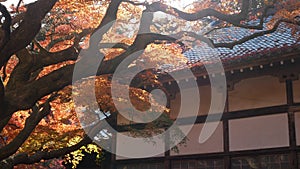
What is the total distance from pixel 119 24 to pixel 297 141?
4.68 m

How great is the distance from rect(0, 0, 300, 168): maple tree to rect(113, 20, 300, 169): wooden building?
29.1 inches

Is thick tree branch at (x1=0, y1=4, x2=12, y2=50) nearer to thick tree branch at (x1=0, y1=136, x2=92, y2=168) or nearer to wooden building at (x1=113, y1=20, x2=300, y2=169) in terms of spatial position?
thick tree branch at (x1=0, y1=136, x2=92, y2=168)

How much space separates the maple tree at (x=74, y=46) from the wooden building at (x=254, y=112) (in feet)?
2.42

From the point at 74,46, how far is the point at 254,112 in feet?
15.4

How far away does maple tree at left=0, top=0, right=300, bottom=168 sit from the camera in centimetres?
648

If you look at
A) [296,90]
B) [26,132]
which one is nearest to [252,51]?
[296,90]

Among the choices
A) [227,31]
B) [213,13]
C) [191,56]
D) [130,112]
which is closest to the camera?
[213,13]

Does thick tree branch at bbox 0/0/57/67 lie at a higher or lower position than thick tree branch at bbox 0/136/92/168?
higher

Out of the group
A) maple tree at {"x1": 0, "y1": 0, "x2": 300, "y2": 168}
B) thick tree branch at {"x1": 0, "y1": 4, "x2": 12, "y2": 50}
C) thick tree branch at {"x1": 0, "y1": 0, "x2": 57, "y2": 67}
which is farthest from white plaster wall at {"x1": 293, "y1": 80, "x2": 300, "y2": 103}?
thick tree branch at {"x1": 0, "y1": 4, "x2": 12, "y2": 50}

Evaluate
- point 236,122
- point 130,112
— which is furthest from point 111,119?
point 236,122

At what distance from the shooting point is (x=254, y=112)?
10.1m

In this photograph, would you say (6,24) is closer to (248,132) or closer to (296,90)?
(248,132)

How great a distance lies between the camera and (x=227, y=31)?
44.0 ft

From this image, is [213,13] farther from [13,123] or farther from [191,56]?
[13,123]
